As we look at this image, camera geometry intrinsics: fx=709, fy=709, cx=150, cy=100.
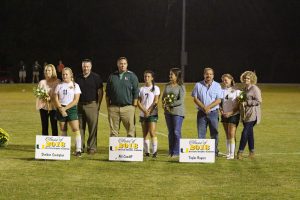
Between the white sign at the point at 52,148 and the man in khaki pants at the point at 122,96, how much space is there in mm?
1219

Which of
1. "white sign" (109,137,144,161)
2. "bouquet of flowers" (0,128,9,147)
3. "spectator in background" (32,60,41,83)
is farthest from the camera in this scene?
"spectator in background" (32,60,41,83)

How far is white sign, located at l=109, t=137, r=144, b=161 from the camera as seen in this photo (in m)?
12.2

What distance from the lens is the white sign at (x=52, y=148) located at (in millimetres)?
12219

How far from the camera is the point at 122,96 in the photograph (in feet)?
42.7

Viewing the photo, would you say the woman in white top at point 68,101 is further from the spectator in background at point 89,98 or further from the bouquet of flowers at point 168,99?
the bouquet of flowers at point 168,99

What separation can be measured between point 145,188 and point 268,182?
188cm

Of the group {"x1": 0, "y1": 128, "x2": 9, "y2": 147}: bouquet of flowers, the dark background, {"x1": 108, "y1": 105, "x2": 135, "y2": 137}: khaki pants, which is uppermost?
the dark background

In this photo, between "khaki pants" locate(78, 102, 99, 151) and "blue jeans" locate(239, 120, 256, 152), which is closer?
"blue jeans" locate(239, 120, 256, 152)

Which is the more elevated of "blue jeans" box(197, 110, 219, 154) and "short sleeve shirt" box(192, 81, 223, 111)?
"short sleeve shirt" box(192, 81, 223, 111)

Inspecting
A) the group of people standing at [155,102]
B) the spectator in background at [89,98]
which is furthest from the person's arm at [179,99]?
the spectator in background at [89,98]

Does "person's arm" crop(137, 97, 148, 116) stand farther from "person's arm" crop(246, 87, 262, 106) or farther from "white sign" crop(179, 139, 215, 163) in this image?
"person's arm" crop(246, 87, 262, 106)

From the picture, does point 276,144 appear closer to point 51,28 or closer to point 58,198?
point 58,198

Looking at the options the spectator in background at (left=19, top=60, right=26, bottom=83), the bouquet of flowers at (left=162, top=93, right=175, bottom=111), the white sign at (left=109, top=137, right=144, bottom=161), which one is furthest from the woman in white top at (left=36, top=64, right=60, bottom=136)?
the spectator in background at (left=19, top=60, right=26, bottom=83)

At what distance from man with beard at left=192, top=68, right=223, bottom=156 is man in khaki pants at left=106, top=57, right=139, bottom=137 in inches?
46.1
